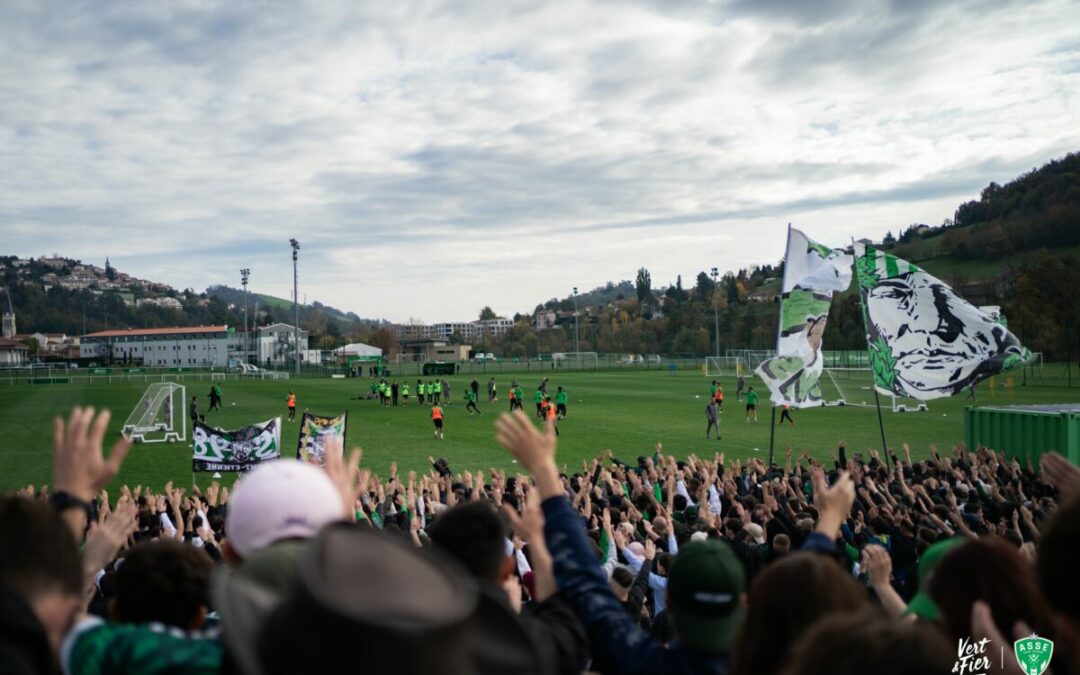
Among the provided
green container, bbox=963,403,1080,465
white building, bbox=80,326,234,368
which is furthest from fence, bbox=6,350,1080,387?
white building, bbox=80,326,234,368

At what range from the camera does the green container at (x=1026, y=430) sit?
50.8 feet

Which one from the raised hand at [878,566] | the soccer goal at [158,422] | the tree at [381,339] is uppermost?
the tree at [381,339]

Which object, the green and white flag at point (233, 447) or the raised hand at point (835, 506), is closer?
the raised hand at point (835, 506)

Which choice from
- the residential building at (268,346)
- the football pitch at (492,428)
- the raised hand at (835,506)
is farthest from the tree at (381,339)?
the raised hand at (835,506)

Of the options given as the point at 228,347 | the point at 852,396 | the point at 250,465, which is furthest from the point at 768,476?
the point at 228,347

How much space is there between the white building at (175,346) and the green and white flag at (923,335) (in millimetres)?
137031

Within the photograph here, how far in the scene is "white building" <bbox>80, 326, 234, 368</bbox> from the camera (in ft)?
466

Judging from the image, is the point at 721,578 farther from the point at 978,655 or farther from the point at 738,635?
the point at 978,655

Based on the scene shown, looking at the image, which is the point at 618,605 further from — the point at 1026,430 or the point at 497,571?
the point at 1026,430

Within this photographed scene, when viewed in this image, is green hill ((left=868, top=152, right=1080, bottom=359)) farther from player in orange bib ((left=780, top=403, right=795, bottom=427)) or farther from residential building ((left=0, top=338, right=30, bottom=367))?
residential building ((left=0, top=338, right=30, bottom=367))

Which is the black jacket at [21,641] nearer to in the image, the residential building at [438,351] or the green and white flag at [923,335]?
the green and white flag at [923,335]

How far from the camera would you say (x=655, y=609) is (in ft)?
19.9

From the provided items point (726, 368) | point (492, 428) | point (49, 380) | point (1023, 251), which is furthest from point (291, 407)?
point (1023, 251)

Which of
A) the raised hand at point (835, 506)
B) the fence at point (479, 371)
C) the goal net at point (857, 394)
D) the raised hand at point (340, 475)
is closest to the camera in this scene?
the raised hand at point (340, 475)
